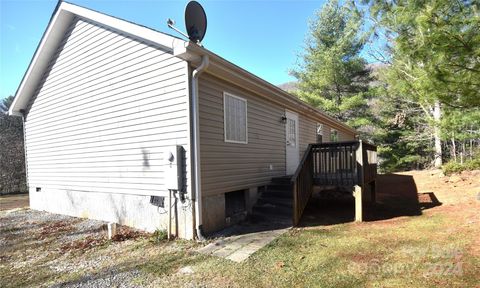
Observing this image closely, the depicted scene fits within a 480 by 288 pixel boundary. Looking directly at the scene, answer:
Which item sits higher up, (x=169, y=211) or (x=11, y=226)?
(x=169, y=211)

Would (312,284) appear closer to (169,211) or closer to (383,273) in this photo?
(383,273)

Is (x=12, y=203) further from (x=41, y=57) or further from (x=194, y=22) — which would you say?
(x=194, y=22)

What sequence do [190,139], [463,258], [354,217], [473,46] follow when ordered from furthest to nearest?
[354,217], [190,139], [473,46], [463,258]

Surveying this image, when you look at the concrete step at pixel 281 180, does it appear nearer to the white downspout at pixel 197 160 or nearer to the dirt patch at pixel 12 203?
the white downspout at pixel 197 160

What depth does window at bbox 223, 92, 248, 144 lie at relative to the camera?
6.88 metres

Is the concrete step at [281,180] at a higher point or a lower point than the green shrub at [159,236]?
higher

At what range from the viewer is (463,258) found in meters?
4.20

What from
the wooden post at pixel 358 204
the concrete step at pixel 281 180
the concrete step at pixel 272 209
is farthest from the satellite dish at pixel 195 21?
the wooden post at pixel 358 204

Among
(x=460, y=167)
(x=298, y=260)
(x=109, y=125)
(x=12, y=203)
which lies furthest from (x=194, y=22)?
(x=12, y=203)

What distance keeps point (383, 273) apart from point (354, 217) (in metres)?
3.79

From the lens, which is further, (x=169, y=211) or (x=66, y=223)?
(x=66, y=223)

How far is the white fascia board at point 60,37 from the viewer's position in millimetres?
5953

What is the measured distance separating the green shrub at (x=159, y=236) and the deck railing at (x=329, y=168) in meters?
2.80

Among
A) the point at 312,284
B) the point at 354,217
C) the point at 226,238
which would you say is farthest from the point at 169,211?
the point at 354,217
